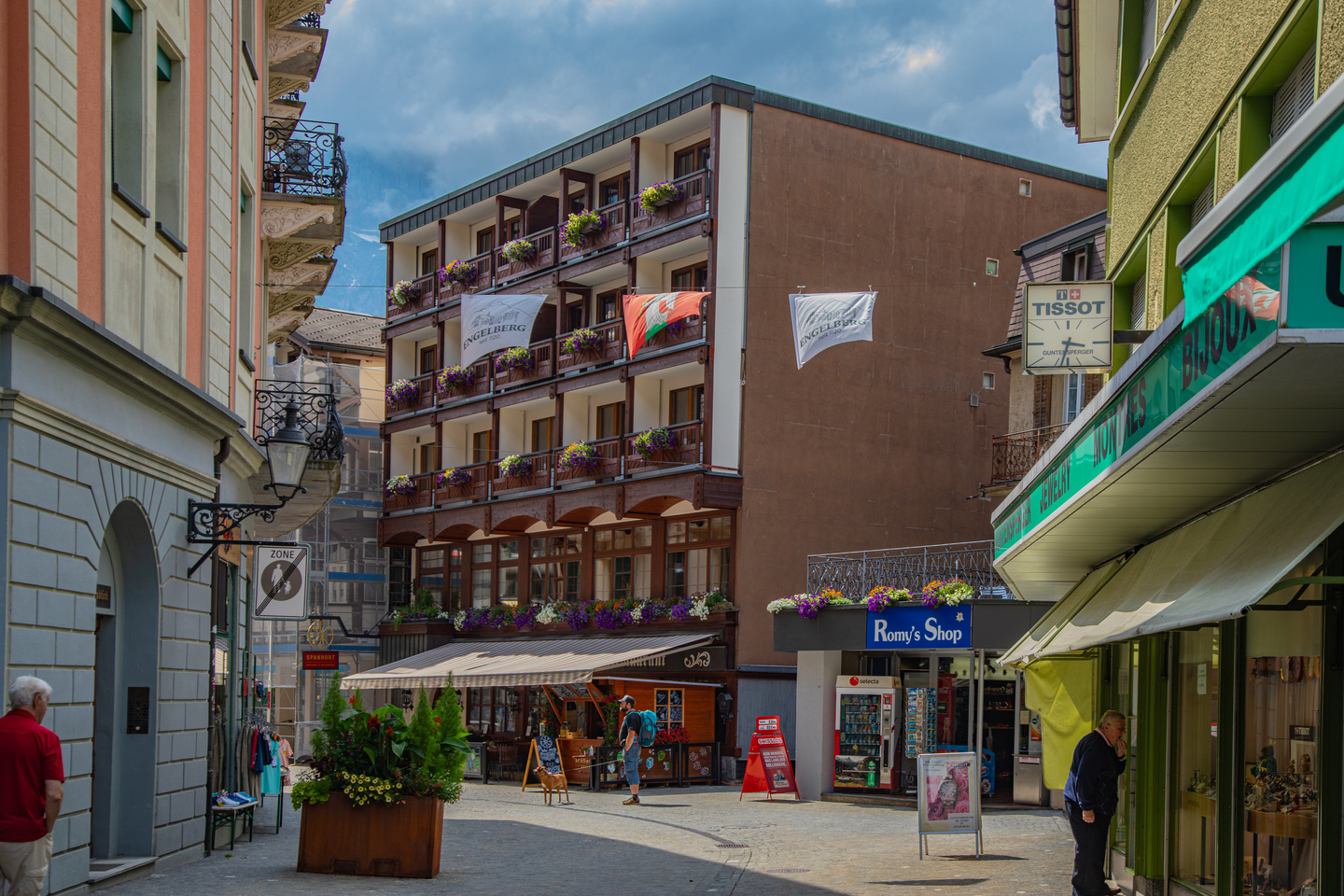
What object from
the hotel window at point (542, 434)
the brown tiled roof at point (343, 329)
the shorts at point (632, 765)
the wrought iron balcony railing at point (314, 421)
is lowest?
the shorts at point (632, 765)

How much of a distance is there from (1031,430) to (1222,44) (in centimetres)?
1675

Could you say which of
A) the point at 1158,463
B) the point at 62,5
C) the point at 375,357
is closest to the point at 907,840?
the point at 1158,463

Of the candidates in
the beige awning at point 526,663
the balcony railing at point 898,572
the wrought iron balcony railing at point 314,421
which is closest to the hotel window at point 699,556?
the beige awning at point 526,663

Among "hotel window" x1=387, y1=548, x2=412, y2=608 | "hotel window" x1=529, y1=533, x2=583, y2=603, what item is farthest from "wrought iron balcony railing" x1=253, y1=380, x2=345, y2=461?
"hotel window" x1=387, y1=548, x2=412, y2=608

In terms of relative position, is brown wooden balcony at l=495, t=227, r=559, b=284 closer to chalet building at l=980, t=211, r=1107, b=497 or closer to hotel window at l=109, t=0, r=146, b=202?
chalet building at l=980, t=211, r=1107, b=497

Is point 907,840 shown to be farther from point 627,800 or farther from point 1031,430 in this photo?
point 1031,430

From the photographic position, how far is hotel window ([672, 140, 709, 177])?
34531mm

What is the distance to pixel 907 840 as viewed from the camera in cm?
1770

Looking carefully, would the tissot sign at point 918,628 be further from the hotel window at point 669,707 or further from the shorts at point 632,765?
the hotel window at point 669,707

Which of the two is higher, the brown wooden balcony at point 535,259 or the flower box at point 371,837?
the brown wooden balcony at point 535,259

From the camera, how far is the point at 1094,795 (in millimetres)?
11375

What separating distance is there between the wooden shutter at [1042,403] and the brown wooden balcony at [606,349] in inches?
435

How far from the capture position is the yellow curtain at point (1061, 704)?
551 inches

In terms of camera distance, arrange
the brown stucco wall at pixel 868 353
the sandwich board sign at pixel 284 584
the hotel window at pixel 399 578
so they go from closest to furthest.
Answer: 1. the sandwich board sign at pixel 284 584
2. the brown stucco wall at pixel 868 353
3. the hotel window at pixel 399 578
